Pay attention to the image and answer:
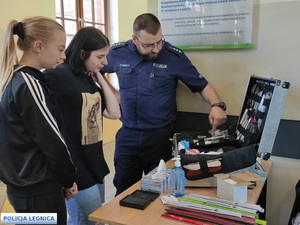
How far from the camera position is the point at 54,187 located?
1190mm

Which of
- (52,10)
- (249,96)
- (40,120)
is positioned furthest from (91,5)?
(40,120)

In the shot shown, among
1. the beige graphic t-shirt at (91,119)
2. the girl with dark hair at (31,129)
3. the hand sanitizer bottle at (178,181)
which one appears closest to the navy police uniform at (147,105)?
the beige graphic t-shirt at (91,119)

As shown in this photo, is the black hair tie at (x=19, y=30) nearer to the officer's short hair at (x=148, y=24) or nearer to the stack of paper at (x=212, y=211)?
the officer's short hair at (x=148, y=24)

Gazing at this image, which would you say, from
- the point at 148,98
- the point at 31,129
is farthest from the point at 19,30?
the point at 148,98

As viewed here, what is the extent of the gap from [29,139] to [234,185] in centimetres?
82

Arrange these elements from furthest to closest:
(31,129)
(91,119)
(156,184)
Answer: (91,119) → (156,184) → (31,129)

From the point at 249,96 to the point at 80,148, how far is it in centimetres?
100

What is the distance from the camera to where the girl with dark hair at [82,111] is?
1.38 m

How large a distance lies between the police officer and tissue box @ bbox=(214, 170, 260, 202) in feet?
1.97

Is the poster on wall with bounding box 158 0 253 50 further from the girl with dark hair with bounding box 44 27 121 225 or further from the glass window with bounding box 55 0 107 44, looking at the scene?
the glass window with bounding box 55 0 107 44

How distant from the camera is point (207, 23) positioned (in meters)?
1.88

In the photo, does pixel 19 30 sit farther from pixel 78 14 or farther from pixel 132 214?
pixel 78 14

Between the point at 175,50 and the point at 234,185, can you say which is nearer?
the point at 234,185

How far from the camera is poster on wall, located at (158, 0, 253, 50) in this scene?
69.9 inches
